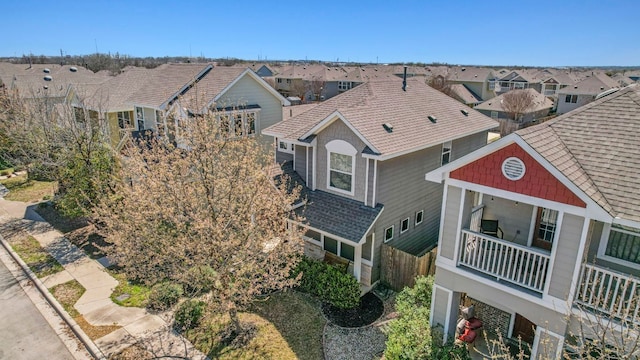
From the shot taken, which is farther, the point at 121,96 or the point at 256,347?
the point at 121,96

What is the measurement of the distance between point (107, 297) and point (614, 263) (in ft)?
52.1

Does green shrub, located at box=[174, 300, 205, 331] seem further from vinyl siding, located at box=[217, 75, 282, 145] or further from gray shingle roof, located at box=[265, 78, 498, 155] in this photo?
vinyl siding, located at box=[217, 75, 282, 145]

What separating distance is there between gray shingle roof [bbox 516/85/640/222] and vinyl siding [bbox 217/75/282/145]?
16.3 metres

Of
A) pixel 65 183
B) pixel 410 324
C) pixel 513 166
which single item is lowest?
pixel 410 324

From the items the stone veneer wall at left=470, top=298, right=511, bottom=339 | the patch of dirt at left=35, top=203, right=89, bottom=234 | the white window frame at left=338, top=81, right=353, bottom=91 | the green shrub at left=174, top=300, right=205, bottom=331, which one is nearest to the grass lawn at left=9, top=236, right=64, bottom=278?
the patch of dirt at left=35, top=203, right=89, bottom=234

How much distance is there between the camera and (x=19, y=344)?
11773mm

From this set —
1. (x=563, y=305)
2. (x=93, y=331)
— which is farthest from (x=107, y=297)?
(x=563, y=305)

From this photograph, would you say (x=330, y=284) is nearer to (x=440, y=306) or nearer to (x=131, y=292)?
(x=440, y=306)

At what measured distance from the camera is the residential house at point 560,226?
8102 millimetres

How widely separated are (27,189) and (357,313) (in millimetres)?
24976

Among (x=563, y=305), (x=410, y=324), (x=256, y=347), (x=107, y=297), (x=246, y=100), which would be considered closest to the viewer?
(x=563, y=305)

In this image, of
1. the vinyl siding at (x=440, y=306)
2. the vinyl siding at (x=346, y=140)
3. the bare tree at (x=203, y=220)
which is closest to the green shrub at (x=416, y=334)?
the vinyl siding at (x=440, y=306)

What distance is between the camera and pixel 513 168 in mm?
8852

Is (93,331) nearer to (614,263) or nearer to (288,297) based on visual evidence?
(288,297)
